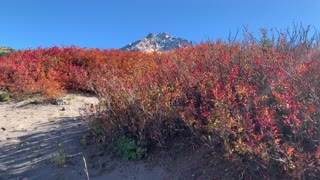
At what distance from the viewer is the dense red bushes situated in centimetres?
357

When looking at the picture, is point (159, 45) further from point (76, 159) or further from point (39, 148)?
point (76, 159)

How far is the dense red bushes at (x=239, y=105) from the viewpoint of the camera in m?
3.57

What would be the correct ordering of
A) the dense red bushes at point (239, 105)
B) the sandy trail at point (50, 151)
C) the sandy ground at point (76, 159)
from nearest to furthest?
the dense red bushes at point (239, 105), the sandy ground at point (76, 159), the sandy trail at point (50, 151)

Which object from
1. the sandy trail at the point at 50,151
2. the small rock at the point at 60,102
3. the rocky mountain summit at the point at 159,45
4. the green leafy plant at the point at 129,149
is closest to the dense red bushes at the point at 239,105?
the green leafy plant at the point at 129,149

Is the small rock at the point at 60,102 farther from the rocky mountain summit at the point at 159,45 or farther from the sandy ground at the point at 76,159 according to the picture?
the rocky mountain summit at the point at 159,45

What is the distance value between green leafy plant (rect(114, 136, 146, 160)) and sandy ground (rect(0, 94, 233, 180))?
3.9 inches

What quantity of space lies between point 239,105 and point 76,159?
2.76 m

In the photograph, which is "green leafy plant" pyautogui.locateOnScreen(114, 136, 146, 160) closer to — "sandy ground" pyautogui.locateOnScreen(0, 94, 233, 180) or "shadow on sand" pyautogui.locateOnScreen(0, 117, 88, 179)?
"sandy ground" pyautogui.locateOnScreen(0, 94, 233, 180)

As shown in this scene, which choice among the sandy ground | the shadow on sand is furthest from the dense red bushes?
the shadow on sand

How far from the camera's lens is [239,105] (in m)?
4.57

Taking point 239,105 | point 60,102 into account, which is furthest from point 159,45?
point 239,105

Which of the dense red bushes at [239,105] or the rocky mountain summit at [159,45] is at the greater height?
the rocky mountain summit at [159,45]

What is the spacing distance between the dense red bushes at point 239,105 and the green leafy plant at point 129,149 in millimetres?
156

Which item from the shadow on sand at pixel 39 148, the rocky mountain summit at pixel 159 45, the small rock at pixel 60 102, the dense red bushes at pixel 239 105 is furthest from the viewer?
the rocky mountain summit at pixel 159 45
